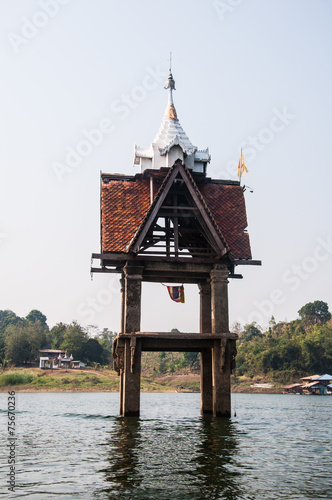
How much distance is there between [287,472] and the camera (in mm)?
13414

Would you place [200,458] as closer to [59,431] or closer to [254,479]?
[254,479]

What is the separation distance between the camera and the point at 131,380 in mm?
23250

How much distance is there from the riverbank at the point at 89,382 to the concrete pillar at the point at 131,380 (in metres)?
72.8

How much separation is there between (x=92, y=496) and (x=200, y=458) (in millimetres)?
5185

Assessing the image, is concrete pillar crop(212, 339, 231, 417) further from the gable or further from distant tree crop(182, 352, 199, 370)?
distant tree crop(182, 352, 199, 370)

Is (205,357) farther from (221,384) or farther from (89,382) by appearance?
(89,382)

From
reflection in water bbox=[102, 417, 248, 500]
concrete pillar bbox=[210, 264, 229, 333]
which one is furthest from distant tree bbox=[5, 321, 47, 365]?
reflection in water bbox=[102, 417, 248, 500]

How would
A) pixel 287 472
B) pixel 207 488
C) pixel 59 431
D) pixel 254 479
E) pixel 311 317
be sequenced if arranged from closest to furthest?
1. pixel 207 488
2. pixel 254 479
3. pixel 287 472
4. pixel 59 431
5. pixel 311 317

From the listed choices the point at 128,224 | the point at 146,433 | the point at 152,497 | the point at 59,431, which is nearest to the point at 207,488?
the point at 152,497

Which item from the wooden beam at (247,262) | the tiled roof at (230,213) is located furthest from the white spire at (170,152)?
the wooden beam at (247,262)

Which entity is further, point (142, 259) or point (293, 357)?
point (293, 357)

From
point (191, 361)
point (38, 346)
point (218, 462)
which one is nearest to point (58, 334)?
point (38, 346)

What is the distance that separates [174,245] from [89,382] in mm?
79499

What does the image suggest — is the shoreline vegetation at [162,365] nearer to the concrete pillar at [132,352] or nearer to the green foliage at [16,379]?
the green foliage at [16,379]
